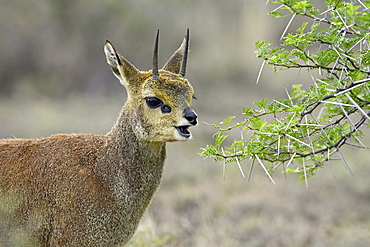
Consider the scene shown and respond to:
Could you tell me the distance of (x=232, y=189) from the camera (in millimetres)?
12484

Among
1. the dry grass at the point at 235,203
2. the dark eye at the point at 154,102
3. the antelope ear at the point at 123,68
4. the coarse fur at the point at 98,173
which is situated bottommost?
the coarse fur at the point at 98,173

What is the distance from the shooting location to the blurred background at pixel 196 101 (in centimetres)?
1015

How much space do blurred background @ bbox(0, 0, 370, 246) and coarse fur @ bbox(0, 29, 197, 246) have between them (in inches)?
99.2

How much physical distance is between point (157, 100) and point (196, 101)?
12643mm

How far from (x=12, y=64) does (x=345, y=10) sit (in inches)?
595

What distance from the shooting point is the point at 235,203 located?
37.7ft

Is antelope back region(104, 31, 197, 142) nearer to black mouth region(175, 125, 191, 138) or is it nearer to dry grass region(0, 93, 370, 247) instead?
black mouth region(175, 125, 191, 138)

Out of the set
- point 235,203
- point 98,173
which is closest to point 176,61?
point 98,173

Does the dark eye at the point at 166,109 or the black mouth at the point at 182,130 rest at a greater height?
the dark eye at the point at 166,109

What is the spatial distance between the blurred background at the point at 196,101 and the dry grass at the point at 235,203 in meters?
0.02

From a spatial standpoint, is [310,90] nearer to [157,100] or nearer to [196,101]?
[157,100]

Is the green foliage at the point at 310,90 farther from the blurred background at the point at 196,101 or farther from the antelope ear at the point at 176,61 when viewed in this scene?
the blurred background at the point at 196,101

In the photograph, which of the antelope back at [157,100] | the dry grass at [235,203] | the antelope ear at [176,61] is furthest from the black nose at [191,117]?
the dry grass at [235,203]

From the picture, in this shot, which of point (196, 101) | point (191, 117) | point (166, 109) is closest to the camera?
point (191, 117)
